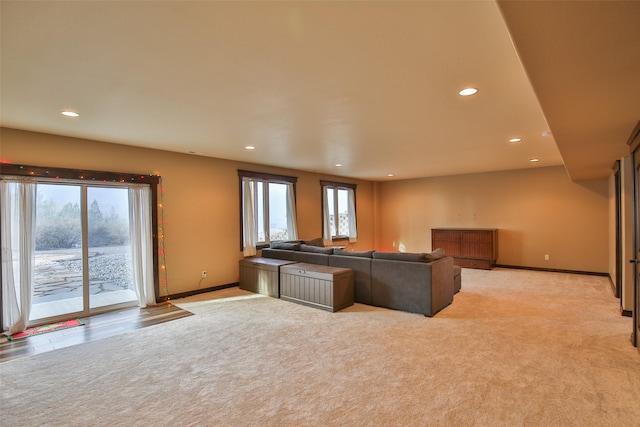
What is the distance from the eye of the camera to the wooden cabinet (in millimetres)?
7375

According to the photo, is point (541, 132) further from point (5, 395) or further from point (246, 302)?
point (5, 395)

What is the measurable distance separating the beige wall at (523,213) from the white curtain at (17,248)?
27.2 feet

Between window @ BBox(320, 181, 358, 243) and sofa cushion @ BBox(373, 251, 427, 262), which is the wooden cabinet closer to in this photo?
window @ BBox(320, 181, 358, 243)

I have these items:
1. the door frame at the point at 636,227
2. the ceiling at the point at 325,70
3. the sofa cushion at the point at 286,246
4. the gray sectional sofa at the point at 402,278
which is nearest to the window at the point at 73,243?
the ceiling at the point at 325,70

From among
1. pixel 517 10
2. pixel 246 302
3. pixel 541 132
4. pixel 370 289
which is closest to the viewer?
pixel 517 10

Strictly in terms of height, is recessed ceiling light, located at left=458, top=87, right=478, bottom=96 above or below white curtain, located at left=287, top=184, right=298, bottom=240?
above

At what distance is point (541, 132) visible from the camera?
4207 mm

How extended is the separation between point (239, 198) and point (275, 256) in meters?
1.35

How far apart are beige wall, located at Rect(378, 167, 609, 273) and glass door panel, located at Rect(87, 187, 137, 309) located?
722 centimetres

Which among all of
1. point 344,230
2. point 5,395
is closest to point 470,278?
point 344,230

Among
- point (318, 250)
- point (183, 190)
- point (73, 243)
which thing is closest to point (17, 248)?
point (73, 243)

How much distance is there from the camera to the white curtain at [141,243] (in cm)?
485

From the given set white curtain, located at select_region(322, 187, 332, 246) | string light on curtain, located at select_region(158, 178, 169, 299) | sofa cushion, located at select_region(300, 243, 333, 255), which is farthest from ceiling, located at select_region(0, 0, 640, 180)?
white curtain, located at select_region(322, 187, 332, 246)

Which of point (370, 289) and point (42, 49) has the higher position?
point (42, 49)
